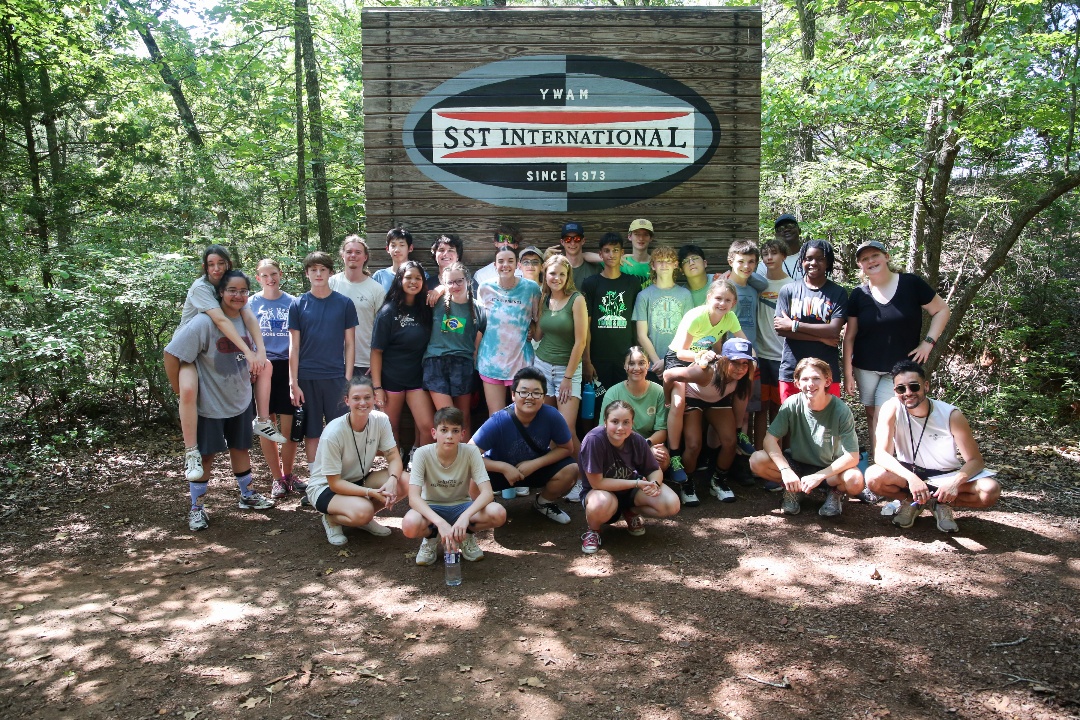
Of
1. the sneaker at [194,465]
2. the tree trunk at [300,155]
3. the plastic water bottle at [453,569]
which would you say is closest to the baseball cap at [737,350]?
the plastic water bottle at [453,569]

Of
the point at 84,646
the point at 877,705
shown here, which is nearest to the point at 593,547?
the point at 877,705

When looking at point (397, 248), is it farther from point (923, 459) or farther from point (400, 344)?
point (923, 459)

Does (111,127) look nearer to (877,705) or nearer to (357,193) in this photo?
(357,193)

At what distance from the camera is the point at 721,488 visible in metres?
5.09

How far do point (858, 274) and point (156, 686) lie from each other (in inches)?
401

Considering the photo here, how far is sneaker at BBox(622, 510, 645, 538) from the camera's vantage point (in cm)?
436

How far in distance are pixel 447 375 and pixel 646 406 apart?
147cm

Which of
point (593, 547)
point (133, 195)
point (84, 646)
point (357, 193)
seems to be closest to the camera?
point (84, 646)

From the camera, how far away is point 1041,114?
6898 mm

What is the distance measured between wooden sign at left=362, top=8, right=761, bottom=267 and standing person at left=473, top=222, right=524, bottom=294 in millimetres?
135

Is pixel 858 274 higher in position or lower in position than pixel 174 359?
higher

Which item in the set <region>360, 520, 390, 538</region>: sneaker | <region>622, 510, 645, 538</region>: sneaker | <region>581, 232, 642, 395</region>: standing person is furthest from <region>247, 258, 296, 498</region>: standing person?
<region>622, 510, 645, 538</region>: sneaker

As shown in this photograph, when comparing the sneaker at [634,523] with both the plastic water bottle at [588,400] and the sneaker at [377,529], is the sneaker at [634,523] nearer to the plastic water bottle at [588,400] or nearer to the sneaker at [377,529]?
the plastic water bottle at [588,400]

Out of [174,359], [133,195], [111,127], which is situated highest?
[111,127]
